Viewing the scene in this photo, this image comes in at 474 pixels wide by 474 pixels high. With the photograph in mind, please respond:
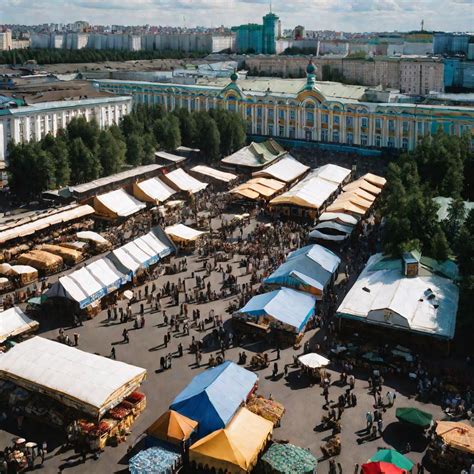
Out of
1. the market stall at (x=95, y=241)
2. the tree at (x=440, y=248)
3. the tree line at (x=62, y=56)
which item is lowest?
the market stall at (x=95, y=241)

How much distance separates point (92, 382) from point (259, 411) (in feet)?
14.5

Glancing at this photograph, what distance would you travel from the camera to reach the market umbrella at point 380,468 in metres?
14.2

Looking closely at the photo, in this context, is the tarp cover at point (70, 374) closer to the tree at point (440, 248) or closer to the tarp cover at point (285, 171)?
the tree at point (440, 248)

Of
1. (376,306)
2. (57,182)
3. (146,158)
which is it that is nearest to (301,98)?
(146,158)

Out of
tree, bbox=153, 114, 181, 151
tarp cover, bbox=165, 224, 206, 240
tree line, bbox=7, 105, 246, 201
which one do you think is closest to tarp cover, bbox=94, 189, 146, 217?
tarp cover, bbox=165, 224, 206, 240

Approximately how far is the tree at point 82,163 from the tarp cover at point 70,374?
2192 cm

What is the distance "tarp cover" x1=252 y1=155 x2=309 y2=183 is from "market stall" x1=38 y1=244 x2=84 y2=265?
54.2 ft

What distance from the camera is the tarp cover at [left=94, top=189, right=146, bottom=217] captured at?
1314 inches

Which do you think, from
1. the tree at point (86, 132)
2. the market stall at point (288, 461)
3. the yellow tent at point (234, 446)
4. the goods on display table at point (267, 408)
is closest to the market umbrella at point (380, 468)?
the market stall at point (288, 461)

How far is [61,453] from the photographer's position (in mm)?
15844

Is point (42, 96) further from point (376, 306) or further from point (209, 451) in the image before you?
point (209, 451)

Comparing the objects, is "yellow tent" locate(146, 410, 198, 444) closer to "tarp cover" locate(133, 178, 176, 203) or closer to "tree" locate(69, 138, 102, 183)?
"tarp cover" locate(133, 178, 176, 203)

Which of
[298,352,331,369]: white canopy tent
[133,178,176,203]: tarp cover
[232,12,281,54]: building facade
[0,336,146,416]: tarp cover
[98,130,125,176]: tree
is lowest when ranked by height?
[298,352,331,369]: white canopy tent

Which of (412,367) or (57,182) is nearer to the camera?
(412,367)
